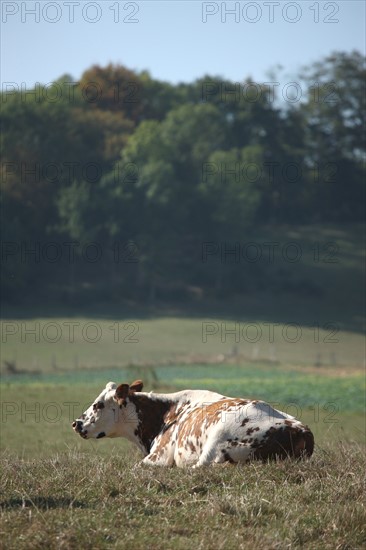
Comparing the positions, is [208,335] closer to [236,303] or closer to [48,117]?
[236,303]

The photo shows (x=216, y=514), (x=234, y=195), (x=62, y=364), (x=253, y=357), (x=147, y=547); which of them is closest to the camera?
(x=147, y=547)

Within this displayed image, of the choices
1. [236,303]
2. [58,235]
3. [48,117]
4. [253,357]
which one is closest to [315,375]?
[253,357]

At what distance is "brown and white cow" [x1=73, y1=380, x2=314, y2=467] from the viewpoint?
496 inches

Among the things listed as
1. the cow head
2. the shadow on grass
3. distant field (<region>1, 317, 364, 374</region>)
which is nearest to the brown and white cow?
the cow head

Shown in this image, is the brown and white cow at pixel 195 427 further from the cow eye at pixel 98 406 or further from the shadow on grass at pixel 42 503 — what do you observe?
the shadow on grass at pixel 42 503

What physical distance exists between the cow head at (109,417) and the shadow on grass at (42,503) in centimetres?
471

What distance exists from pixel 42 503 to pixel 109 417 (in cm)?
508

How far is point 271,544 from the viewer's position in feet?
28.9

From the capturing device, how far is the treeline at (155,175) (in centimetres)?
9538

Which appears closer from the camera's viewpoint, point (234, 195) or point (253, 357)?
point (253, 357)

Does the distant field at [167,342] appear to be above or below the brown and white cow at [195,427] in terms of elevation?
A: below

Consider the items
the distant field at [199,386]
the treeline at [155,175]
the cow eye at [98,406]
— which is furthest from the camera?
the treeline at [155,175]

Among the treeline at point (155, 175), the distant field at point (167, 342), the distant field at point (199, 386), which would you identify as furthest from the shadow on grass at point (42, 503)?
the treeline at point (155, 175)

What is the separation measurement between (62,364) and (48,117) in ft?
161
